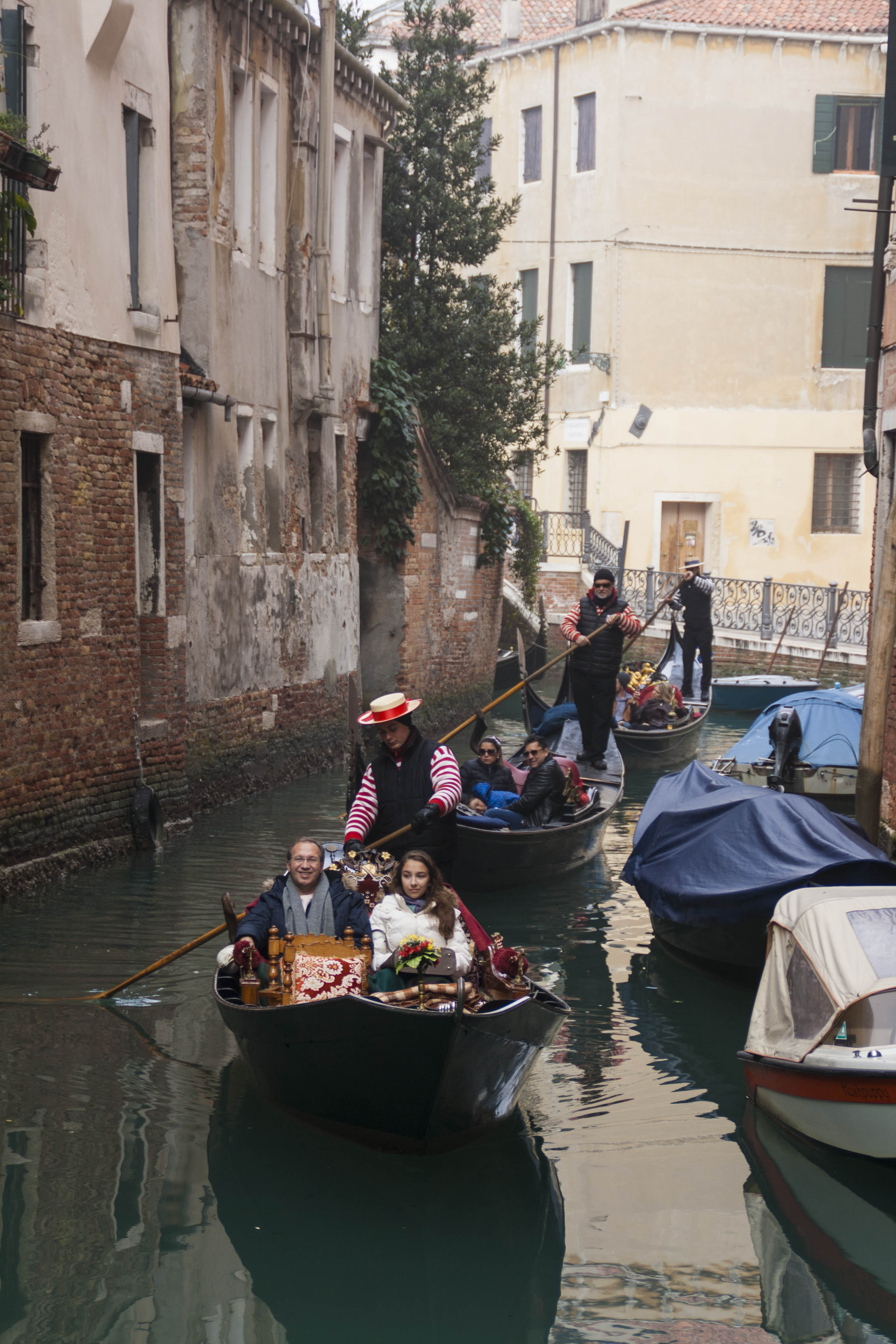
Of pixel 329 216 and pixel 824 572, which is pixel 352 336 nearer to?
pixel 329 216

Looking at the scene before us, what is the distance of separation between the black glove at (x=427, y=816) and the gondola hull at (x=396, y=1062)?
1148 millimetres

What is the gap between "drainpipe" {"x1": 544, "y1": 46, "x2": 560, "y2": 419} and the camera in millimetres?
23781

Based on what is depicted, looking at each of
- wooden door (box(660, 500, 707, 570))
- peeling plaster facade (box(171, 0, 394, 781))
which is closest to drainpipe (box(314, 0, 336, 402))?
peeling plaster facade (box(171, 0, 394, 781))

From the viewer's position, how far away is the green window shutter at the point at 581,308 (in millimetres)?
23875

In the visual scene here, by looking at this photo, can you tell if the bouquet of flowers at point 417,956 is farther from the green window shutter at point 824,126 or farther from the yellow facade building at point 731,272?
the green window shutter at point 824,126

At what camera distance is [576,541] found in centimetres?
2417

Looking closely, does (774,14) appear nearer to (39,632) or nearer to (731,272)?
(731,272)

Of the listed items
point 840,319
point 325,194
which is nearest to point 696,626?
point 325,194

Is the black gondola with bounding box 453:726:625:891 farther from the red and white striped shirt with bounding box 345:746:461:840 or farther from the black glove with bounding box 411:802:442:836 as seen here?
the black glove with bounding box 411:802:442:836

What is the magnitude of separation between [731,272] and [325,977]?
1991 cm

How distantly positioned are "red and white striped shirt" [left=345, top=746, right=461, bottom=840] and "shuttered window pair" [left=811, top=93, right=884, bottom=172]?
62.8 ft

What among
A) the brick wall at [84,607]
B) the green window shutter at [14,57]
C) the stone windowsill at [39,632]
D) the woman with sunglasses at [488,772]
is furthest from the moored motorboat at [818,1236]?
the green window shutter at [14,57]

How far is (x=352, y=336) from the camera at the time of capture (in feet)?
45.5

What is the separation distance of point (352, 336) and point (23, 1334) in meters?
10.9
